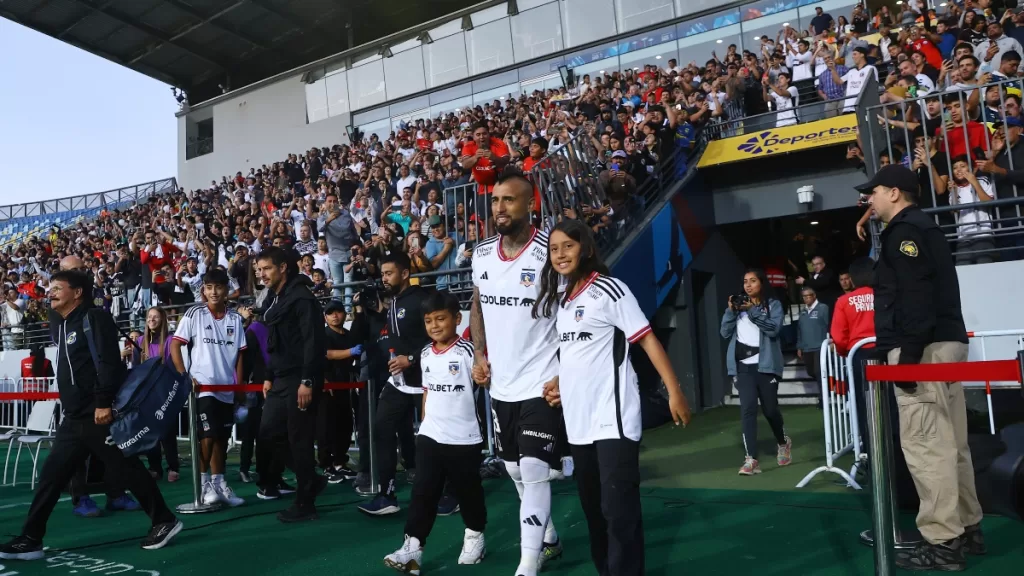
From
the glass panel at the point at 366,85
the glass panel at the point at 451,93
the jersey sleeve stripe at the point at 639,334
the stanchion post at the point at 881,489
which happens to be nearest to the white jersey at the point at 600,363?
the jersey sleeve stripe at the point at 639,334

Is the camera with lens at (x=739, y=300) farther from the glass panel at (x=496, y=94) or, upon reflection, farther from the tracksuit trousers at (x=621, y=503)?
the glass panel at (x=496, y=94)

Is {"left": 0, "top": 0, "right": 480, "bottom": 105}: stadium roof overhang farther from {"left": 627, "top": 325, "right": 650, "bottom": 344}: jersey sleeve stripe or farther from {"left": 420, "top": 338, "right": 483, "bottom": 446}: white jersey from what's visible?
{"left": 627, "top": 325, "right": 650, "bottom": 344}: jersey sleeve stripe

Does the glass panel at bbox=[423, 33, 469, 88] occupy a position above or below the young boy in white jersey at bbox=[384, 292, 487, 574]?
above

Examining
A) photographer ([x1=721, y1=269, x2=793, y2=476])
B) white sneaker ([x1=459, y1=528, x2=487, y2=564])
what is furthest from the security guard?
photographer ([x1=721, y1=269, x2=793, y2=476])

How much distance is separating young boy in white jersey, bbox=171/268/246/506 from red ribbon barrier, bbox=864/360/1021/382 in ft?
17.9

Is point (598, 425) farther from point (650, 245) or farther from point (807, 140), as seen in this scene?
point (807, 140)

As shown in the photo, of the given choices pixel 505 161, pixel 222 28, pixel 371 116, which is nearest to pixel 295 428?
pixel 505 161

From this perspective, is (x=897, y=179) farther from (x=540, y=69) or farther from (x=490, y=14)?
(x=490, y=14)

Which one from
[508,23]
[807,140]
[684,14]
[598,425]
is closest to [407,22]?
[508,23]

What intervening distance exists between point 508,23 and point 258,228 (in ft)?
37.6

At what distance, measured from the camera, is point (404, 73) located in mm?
27125

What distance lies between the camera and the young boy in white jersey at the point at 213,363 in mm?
6727

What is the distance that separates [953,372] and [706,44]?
1986 cm

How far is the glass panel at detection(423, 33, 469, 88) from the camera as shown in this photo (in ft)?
84.3
